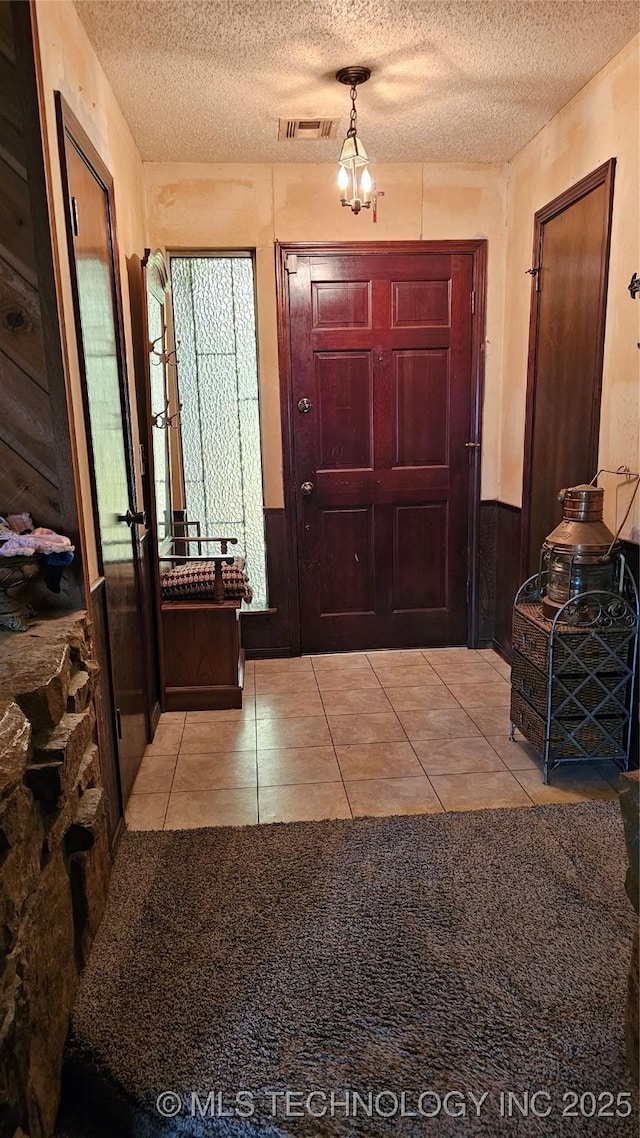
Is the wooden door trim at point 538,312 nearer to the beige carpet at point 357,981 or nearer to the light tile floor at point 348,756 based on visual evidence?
the light tile floor at point 348,756

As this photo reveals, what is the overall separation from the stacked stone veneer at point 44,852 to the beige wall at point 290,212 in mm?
2289

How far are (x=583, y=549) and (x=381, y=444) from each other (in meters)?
1.58

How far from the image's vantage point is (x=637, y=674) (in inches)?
94.7

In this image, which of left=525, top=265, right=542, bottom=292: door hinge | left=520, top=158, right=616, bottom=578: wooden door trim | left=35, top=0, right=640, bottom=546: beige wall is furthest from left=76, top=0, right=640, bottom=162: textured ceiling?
left=525, top=265, right=542, bottom=292: door hinge

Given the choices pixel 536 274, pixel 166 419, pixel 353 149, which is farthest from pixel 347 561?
pixel 353 149

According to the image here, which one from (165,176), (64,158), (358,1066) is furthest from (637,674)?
(165,176)

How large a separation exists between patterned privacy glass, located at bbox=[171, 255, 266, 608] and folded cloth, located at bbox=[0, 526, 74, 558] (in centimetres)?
200

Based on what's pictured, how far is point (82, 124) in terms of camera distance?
6.82ft

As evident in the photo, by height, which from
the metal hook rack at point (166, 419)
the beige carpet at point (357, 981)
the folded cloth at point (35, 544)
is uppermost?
the metal hook rack at point (166, 419)

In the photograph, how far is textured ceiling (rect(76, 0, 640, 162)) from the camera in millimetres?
2143

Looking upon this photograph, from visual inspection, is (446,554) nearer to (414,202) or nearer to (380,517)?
(380,517)

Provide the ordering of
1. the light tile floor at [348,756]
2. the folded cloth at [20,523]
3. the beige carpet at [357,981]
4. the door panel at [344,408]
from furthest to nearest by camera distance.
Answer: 1. the door panel at [344,408]
2. the light tile floor at [348,756]
3. the folded cloth at [20,523]
4. the beige carpet at [357,981]

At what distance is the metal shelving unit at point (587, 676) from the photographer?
2.36m

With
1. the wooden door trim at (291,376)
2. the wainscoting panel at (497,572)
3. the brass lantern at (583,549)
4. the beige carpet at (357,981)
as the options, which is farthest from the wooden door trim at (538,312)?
the beige carpet at (357,981)
